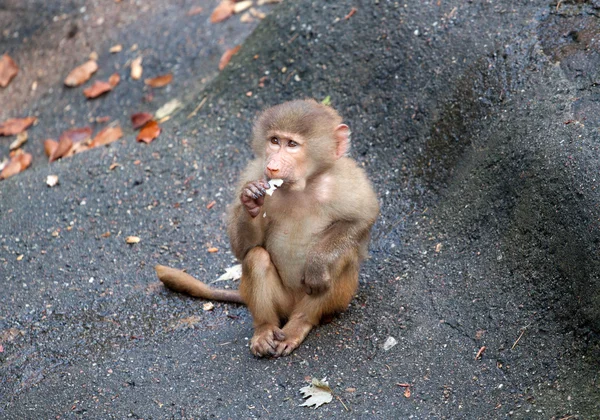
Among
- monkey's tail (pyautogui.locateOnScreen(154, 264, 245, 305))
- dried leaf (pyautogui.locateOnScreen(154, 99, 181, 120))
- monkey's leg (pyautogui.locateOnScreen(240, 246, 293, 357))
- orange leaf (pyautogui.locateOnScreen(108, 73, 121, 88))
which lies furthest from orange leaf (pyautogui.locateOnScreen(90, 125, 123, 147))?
monkey's leg (pyautogui.locateOnScreen(240, 246, 293, 357))

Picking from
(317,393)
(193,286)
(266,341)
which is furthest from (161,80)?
(317,393)

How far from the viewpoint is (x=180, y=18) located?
9555mm

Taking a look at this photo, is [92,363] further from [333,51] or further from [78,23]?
[78,23]

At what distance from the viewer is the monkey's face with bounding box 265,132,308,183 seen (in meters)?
4.77

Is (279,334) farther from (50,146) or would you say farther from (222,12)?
(222,12)

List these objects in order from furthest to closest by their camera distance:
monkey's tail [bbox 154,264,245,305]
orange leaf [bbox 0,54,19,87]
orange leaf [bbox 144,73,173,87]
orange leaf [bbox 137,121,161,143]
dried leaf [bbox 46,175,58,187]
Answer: orange leaf [bbox 0,54,19,87] < orange leaf [bbox 144,73,173,87] < orange leaf [bbox 137,121,161,143] < dried leaf [bbox 46,175,58,187] < monkey's tail [bbox 154,264,245,305]

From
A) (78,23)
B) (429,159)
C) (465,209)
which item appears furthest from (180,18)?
(465,209)

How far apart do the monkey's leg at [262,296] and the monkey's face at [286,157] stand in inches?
25.1

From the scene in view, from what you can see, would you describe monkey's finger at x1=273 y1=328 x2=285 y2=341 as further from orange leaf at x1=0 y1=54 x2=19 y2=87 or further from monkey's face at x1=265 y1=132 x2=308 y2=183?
orange leaf at x1=0 y1=54 x2=19 y2=87

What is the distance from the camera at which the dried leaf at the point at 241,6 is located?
9.34 meters

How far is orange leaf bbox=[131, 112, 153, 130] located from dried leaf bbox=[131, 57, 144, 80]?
808 millimetres

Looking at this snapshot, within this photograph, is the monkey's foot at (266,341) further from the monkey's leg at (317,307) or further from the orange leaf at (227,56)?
the orange leaf at (227,56)

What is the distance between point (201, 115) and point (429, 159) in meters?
2.47

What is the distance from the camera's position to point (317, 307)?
526cm
